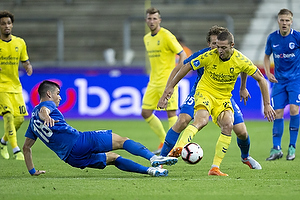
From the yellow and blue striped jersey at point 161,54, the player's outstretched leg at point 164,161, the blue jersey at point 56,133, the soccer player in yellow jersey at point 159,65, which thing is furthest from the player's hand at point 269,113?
the yellow and blue striped jersey at point 161,54

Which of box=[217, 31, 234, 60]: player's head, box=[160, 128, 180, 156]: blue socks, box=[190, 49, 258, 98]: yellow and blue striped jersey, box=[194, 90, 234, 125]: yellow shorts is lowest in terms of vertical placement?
box=[160, 128, 180, 156]: blue socks

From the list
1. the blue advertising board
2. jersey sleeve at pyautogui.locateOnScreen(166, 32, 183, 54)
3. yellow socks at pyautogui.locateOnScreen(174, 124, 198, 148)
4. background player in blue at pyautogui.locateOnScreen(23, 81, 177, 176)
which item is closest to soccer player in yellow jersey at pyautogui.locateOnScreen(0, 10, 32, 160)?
jersey sleeve at pyautogui.locateOnScreen(166, 32, 183, 54)

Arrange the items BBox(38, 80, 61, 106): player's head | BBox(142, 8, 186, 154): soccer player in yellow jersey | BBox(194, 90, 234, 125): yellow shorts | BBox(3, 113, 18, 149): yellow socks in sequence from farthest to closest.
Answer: BBox(142, 8, 186, 154): soccer player in yellow jersey → BBox(3, 113, 18, 149): yellow socks → BBox(194, 90, 234, 125): yellow shorts → BBox(38, 80, 61, 106): player's head

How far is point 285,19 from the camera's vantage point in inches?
329

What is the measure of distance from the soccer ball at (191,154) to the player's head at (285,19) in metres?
3.26

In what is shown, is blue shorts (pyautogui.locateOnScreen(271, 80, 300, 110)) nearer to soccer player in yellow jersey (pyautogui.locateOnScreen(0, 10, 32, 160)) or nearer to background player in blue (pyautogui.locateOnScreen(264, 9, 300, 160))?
background player in blue (pyautogui.locateOnScreen(264, 9, 300, 160))

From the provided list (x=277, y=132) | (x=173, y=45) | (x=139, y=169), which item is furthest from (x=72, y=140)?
(x=277, y=132)

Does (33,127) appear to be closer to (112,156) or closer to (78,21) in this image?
(112,156)

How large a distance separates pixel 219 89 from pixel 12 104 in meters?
3.70

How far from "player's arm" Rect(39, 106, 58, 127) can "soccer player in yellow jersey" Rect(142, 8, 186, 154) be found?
142 inches

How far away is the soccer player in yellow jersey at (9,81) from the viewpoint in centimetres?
863

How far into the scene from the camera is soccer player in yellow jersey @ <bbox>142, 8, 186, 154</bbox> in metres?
9.29

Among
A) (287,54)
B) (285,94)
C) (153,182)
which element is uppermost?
(287,54)

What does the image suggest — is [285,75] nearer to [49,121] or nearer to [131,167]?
[131,167]
